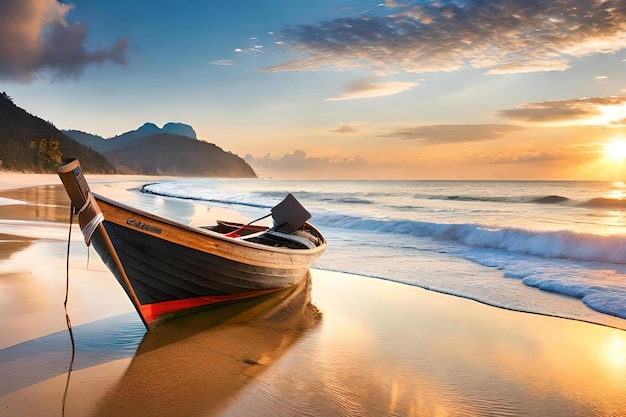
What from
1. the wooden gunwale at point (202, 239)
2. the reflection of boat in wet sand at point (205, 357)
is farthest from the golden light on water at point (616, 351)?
the wooden gunwale at point (202, 239)

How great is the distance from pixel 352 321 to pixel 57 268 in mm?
5688

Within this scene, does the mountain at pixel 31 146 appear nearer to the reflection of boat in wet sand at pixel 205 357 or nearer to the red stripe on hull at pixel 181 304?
the red stripe on hull at pixel 181 304

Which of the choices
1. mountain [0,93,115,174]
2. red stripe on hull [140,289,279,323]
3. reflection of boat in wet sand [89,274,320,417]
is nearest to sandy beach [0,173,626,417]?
reflection of boat in wet sand [89,274,320,417]

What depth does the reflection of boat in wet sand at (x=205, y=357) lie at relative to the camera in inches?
153

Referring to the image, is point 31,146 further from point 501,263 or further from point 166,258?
point 166,258

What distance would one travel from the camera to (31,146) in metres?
84.4

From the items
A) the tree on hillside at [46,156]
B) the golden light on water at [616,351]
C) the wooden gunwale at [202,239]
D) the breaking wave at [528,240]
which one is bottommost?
the golden light on water at [616,351]

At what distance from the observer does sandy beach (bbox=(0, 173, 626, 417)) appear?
3982 millimetres

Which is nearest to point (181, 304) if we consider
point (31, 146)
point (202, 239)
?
point (202, 239)

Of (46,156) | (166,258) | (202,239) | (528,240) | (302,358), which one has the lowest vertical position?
(302,358)

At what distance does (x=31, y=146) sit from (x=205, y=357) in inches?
3726

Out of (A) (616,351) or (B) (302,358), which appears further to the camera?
(A) (616,351)

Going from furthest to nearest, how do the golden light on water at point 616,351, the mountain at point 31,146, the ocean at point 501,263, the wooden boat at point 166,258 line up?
the mountain at point 31,146
the ocean at point 501,263
the golden light on water at point 616,351
the wooden boat at point 166,258

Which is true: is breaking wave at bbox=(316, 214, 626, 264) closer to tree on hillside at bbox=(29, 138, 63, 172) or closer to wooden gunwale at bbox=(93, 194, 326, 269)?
wooden gunwale at bbox=(93, 194, 326, 269)
